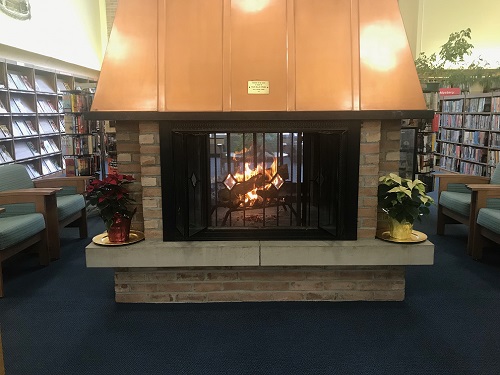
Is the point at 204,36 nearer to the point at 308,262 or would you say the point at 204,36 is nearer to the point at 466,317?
the point at 308,262

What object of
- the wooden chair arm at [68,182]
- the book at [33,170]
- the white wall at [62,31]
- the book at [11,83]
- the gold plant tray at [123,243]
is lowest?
the gold plant tray at [123,243]

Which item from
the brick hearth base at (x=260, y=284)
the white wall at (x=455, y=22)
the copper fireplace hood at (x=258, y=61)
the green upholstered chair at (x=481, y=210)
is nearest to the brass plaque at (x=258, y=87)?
the copper fireplace hood at (x=258, y=61)

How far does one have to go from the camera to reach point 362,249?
268cm

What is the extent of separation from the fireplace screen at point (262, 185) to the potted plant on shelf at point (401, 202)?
0.65ft

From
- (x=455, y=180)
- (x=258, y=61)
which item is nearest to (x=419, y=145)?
(x=455, y=180)

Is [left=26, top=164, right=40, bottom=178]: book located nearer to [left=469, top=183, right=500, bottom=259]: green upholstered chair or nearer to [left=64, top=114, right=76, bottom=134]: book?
[left=64, top=114, right=76, bottom=134]: book

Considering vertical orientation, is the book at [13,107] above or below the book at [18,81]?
below

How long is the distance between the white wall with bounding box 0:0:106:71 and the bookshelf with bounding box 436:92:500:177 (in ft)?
25.0

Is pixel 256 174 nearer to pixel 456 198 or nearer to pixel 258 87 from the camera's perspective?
pixel 258 87

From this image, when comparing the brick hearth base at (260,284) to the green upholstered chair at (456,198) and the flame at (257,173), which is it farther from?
the green upholstered chair at (456,198)

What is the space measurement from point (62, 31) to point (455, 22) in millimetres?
8712

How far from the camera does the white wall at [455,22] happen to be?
985 cm

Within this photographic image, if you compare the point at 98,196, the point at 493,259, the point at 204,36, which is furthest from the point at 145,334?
the point at 493,259

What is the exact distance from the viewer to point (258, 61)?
2703 mm
